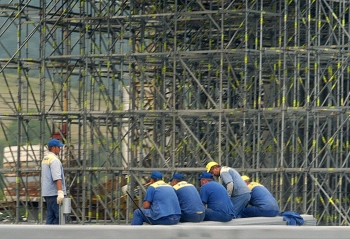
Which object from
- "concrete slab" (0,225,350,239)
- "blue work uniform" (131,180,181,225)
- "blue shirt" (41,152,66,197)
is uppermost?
"blue shirt" (41,152,66,197)

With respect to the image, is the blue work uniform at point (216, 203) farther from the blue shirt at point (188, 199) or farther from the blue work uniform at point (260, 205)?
the blue work uniform at point (260, 205)

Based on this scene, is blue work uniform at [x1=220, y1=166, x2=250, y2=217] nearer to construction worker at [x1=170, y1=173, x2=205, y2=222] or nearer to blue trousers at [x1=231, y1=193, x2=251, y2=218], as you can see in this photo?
blue trousers at [x1=231, y1=193, x2=251, y2=218]

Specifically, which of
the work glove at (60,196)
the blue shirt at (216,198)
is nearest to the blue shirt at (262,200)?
the blue shirt at (216,198)

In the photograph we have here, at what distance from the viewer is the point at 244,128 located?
98.9 feet

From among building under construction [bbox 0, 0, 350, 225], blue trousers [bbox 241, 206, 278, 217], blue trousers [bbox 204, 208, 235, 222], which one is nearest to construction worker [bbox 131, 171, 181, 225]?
blue trousers [bbox 204, 208, 235, 222]

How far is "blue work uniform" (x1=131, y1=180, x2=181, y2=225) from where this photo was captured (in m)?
22.5

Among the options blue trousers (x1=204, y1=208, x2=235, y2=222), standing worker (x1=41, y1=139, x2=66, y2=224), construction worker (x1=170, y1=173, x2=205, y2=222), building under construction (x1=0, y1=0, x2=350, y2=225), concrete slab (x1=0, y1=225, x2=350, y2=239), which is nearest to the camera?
concrete slab (x1=0, y1=225, x2=350, y2=239)

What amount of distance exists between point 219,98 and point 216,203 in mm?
8172

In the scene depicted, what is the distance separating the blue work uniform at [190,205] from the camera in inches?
901

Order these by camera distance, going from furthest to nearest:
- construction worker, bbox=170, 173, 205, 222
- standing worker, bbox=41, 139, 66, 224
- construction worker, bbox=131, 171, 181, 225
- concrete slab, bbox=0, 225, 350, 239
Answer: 1. construction worker, bbox=170, 173, 205, 222
2. construction worker, bbox=131, 171, 181, 225
3. standing worker, bbox=41, 139, 66, 224
4. concrete slab, bbox=0, 225, 350, 239

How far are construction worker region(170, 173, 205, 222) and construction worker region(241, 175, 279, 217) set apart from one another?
189 cm

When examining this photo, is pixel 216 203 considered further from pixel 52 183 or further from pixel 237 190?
pixel 52 183

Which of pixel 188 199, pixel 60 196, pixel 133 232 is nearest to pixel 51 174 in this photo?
pixel 60 196

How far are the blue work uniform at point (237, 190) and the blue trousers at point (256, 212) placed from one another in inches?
6.6
